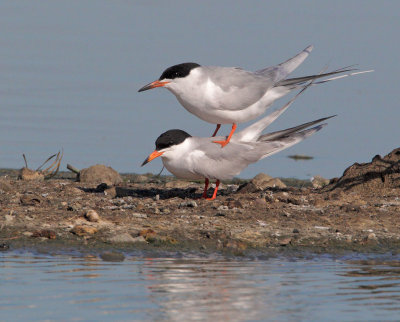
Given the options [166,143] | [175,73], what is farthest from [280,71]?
[166,143]

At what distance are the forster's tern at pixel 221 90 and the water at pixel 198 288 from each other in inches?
80.9

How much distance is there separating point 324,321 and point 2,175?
20.5 feet

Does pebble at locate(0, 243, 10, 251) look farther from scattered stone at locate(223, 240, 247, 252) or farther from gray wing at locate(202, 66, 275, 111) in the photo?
gray wing at locate(202, 66, 275, 111)

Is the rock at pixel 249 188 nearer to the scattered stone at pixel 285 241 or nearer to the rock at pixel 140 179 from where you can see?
the scattered stone at pixel 285 241

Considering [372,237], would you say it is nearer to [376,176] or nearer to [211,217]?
[211,217]

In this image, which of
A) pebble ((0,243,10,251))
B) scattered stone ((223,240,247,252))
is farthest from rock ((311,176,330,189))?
pebble ((0,243,10,251))

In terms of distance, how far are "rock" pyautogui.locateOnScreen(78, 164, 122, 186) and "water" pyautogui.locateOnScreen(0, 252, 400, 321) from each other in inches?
125

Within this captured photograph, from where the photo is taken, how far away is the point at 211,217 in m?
7.29

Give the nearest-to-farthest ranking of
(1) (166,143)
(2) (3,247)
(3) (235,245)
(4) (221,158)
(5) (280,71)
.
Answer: (2) (3,247)
(3) (235,245)
(1) (166,143)
(4) (221,158)
(5) (280,71)

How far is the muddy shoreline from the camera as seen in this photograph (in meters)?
6.66

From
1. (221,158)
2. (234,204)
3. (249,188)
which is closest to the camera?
(234,204)

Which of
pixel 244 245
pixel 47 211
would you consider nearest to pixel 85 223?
pixel 47 211

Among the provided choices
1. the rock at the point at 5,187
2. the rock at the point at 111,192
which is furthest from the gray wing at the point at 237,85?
the rock at the point at 5,187

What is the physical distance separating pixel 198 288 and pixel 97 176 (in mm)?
4260
